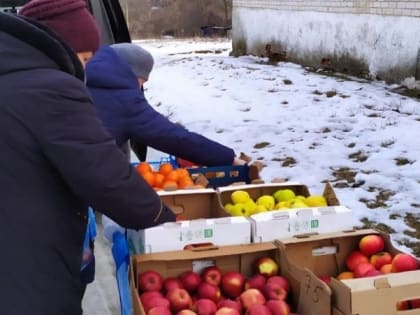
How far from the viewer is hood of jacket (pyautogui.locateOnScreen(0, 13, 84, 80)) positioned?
5.94ft

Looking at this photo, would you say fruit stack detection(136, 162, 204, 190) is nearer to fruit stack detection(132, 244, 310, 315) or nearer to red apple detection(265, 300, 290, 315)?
fruit stack detection(132, 244, 310, 315)

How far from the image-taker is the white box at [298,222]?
2.66m

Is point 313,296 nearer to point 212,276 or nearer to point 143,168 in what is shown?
point 212,276

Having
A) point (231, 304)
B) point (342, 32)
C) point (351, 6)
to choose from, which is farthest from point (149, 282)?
point (342, 32)

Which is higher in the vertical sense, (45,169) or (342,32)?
(45,169)

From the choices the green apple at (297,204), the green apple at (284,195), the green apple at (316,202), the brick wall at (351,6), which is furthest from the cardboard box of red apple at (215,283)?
the brick wall at (351,6)

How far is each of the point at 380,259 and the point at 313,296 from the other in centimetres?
44

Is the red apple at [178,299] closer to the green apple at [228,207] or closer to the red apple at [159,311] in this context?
the red apple at [159,311]

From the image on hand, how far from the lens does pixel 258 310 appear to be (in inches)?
90.4

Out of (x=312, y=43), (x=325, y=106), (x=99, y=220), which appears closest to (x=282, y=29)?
(x=312, y=43)

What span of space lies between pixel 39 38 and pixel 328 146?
5.28 metres

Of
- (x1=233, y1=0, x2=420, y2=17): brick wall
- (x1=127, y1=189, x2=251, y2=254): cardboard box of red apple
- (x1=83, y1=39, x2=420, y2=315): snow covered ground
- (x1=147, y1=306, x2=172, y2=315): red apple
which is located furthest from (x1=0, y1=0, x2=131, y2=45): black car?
(x1=233, y1=0, x2=420, y2=17): brick wall

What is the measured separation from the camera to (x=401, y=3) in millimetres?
9500

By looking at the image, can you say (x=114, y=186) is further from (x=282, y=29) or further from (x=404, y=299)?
(x=282, y=29)
